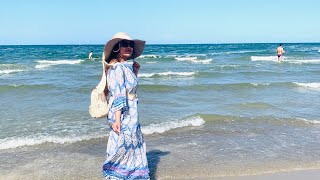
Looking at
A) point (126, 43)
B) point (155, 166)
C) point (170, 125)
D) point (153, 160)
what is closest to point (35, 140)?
point (153, 160)

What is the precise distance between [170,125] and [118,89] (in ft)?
12.6

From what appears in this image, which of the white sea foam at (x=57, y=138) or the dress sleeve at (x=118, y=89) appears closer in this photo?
the dress sleeve at (x=118, y=89)

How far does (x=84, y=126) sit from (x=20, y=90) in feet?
21.0

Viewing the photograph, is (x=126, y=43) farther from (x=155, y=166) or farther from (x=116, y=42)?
(x=155, y=166)

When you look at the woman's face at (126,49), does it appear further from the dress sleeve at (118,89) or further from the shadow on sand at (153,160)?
the shadow on sand at (153,160)

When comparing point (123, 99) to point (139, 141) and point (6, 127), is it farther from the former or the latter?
point (6, 127)

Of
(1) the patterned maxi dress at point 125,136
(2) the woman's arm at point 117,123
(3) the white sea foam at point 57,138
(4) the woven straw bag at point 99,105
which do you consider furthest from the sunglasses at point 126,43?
(3) the white sea foam at point 57,138

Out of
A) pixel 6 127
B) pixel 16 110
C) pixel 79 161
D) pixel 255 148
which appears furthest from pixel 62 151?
pixel 16 110

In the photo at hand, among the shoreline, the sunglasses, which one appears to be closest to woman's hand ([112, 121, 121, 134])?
the sunglasses

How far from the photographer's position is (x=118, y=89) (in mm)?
3764

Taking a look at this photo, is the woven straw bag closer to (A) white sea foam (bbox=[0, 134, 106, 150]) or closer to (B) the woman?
(B) the woman

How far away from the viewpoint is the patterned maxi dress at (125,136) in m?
3.78

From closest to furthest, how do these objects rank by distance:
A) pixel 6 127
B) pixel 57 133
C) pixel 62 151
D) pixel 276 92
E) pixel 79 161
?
pixel 79 161
pixel 62 151
pixel 57 133
pixel 6 127
pixel 276 92

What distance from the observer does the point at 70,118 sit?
8.33m
